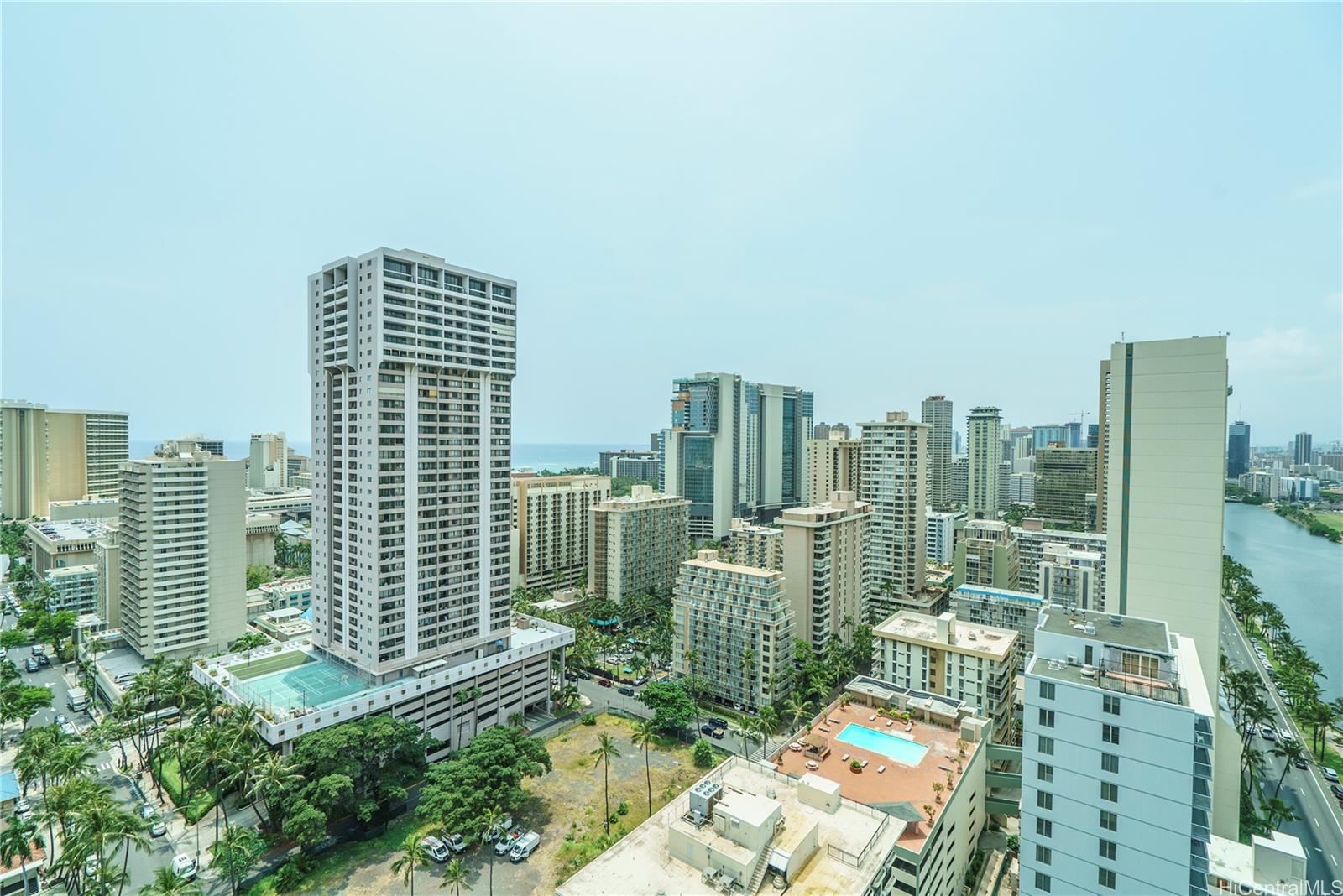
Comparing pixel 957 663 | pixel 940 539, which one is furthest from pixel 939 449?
pixel 957 663

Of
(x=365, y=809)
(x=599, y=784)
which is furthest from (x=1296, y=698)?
(x=365, y=809)

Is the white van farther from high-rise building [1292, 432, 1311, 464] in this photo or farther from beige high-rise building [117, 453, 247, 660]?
high-rise building [1292, 432, 1311, 464]


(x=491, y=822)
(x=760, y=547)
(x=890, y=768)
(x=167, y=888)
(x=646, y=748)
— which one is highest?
(x=760, y=547)

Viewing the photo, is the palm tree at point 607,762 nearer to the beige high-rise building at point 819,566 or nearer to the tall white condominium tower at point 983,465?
the beige high-rise building at point 819,566

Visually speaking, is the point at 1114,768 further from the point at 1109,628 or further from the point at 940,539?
the point at 940,539

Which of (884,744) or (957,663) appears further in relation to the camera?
(957,663)

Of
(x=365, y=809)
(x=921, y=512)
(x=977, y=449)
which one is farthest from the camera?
(x=977, y=449)

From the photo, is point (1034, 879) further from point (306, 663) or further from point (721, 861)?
point (306, 663)
